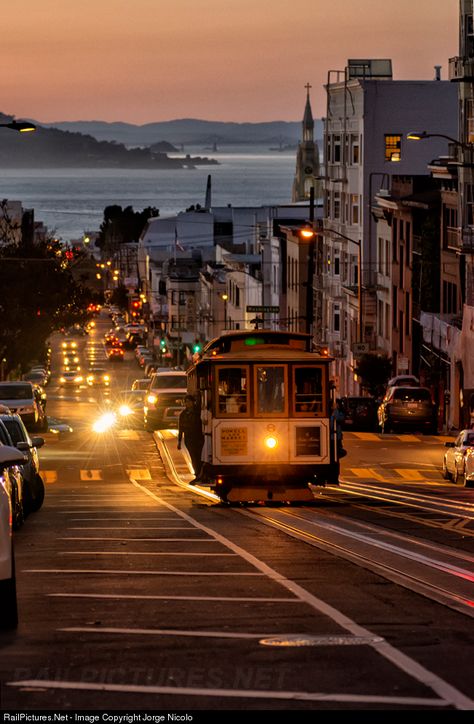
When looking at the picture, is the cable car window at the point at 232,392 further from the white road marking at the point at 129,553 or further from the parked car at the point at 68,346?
the parked car at the point at 68,346

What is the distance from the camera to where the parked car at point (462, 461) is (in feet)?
111

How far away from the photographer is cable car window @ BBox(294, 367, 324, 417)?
2627 centimetres

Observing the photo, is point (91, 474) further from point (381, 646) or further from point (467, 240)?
point (381, 646)

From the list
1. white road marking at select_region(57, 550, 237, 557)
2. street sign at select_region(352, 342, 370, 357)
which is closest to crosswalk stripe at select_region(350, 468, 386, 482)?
white road marking at select_region(57, 550, 237, 557)

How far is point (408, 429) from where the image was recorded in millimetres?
55750

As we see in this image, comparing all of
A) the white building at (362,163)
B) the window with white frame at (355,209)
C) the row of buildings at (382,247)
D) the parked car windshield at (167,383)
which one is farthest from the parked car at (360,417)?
the window with white frame at (355,209)

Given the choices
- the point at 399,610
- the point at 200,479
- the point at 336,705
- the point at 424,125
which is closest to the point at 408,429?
the point at 200,479

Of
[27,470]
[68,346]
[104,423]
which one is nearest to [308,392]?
[27,470]

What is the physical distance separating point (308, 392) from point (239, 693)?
16.9 m

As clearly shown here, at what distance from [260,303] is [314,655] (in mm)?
92958

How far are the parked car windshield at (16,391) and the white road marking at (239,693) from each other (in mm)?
40367

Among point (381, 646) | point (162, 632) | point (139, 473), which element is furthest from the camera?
point (139, 473)

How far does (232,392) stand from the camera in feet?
86.2

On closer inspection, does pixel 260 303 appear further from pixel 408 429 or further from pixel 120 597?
pixel 120 597
